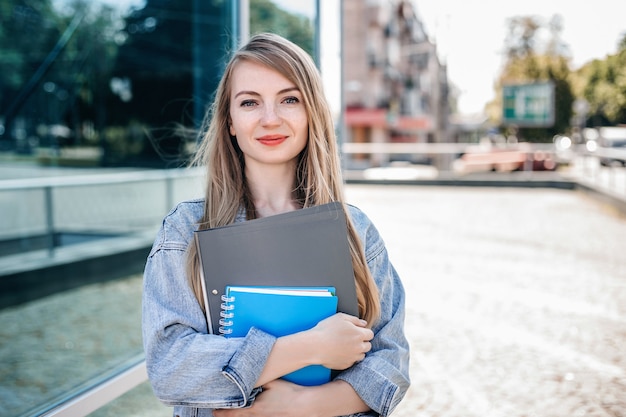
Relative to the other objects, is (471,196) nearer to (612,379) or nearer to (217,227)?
(612,379)

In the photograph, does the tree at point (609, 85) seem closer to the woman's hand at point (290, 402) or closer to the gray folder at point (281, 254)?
the gray folder at point (281, 254)

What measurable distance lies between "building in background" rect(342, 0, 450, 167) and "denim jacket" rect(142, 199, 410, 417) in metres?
26.8

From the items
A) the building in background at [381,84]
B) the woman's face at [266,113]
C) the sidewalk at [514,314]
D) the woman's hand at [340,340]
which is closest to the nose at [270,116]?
the woman's face at [266,113]

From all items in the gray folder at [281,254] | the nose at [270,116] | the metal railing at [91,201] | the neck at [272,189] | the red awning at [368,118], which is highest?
the red awning at [368,118]

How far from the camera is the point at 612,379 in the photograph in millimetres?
3414

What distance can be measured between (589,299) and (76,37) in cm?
790

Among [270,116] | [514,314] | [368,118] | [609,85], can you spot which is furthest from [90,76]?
[368,118]

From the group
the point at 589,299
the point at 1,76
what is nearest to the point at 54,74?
the point at 1,76

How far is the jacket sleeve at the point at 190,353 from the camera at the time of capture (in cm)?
121

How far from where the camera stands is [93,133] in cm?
1009

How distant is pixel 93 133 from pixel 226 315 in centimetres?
952

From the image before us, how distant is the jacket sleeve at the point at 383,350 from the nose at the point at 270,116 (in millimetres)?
303

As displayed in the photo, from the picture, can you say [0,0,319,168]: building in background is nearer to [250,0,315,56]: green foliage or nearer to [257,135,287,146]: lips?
[250,0,315,56]: green foliage

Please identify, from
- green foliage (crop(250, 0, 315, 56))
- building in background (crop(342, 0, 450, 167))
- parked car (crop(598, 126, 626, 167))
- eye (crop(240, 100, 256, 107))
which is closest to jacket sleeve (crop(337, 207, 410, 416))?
eye (crop(240, 100, 256, 107))
